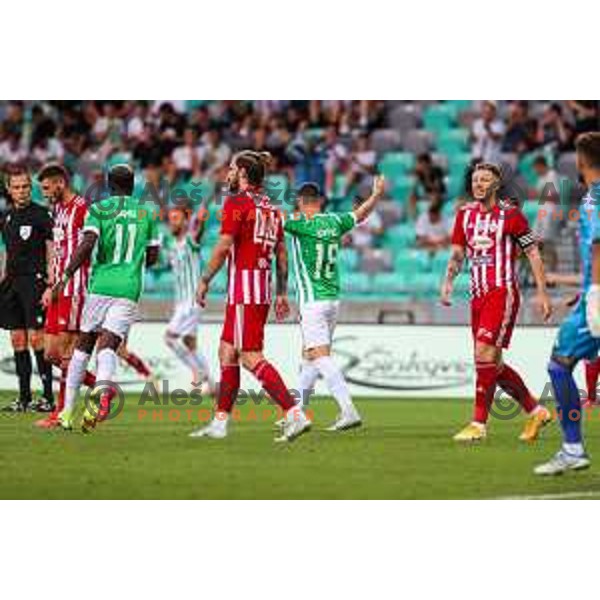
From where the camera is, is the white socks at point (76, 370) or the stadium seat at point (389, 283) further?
the stadium seat at point (389, 283)

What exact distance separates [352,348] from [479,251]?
7.12 metres

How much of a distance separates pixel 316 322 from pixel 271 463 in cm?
281

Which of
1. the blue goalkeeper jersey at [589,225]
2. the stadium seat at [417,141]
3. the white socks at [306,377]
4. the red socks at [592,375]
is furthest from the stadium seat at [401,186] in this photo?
the blue goalkeeper jersey at [589,225]

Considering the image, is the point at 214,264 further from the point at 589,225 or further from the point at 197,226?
the point at 197,226

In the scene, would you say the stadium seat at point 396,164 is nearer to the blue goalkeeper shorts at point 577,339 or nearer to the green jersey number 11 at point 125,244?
the green jersey number 11 at point 125,244

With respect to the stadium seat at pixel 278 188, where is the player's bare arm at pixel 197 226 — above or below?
below

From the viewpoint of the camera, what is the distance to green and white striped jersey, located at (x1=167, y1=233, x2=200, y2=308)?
2103 centimetres

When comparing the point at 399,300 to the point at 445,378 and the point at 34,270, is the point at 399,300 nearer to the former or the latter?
the point at 445,378

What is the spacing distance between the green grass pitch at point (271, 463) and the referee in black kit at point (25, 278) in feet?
2.19

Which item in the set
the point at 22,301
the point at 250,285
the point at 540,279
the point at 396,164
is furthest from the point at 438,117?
the point at 250,285

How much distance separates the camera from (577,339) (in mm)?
11469

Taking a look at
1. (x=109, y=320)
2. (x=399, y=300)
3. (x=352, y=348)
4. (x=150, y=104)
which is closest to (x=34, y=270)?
(x=109, y=320)

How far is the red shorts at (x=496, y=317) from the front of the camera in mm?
14262

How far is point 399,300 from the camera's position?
22.9 metres
